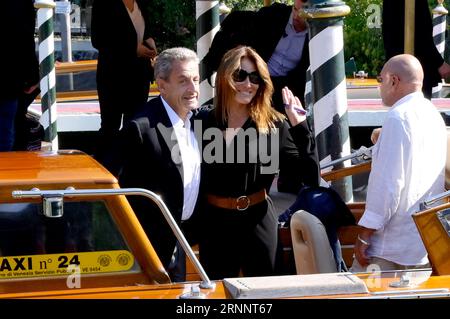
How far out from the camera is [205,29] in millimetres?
8188

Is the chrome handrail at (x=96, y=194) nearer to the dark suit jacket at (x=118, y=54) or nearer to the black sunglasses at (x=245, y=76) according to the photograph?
the black sunglasses at (x=245, y=76)

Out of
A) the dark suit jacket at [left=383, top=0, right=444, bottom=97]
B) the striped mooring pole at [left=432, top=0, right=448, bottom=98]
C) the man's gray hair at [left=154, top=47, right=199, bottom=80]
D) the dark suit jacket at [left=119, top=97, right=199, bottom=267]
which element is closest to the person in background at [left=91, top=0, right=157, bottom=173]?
the dark suit jacket at [left=383, top=0, right=444, bottom=97]

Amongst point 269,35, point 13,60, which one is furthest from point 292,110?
point 13,60

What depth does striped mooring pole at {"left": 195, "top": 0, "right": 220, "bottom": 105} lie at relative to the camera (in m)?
8.18

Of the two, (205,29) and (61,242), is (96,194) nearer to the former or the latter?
(61,242)

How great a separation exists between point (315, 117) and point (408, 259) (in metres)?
1.91

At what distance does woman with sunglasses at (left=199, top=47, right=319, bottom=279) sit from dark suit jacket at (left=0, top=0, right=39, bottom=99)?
2.92 m

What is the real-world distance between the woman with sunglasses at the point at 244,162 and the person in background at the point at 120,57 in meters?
3.28

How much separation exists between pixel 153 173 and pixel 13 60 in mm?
3206

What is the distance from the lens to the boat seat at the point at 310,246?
4.28 meters

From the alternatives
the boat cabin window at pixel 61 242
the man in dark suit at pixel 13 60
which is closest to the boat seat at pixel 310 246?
the boat cabin window at pixel 61 242

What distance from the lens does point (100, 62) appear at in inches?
314

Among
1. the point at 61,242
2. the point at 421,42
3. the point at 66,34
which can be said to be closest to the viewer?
the point at 61,242
